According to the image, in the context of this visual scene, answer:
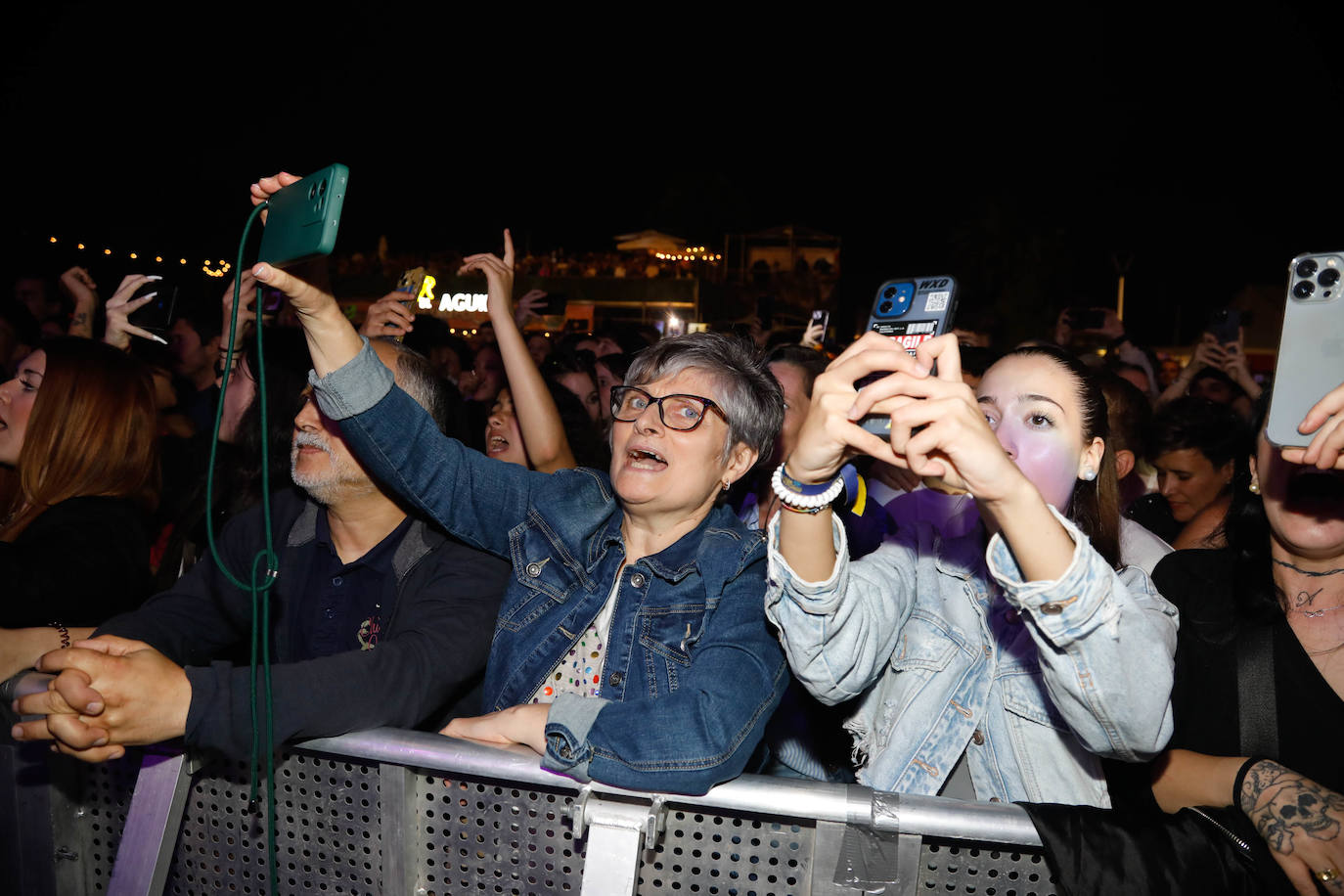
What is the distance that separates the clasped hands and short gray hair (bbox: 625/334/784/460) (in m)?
1.24

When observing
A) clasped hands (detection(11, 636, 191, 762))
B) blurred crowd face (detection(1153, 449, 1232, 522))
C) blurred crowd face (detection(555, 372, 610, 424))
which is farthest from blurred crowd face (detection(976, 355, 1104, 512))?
blurred crowd face (detection(555, 372, 610, 424))

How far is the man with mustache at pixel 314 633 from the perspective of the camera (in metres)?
1.59

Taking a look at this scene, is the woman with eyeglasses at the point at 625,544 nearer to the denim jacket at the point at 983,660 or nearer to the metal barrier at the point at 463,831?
the metal barrier at the point at 463,831

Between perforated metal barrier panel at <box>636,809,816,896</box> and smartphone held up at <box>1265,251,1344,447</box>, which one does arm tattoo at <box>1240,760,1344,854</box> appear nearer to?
smartphone held up at <box>1265,251,1344,447</box>

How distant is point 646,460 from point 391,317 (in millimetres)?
1581

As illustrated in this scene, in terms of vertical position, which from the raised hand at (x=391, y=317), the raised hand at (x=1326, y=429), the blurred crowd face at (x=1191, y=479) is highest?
the raised hand at (x=391, y=317)

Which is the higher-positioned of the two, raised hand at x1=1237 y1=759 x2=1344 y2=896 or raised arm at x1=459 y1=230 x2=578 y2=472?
raised arm at x1=459 y1=230 x2=578 y2=472

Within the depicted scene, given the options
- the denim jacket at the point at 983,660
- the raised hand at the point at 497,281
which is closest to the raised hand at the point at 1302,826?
the denim jacket at the point at 983,660

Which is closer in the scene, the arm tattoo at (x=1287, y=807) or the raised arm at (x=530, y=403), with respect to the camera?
the arm tattoo at (x=1287, y=807)

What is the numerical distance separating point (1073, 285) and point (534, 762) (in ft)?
145

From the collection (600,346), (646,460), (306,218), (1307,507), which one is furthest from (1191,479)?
(600,346)

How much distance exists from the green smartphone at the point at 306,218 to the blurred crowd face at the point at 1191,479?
3795mm

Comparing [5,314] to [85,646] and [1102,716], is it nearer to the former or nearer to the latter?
[85,646]

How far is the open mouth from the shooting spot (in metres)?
2.12
